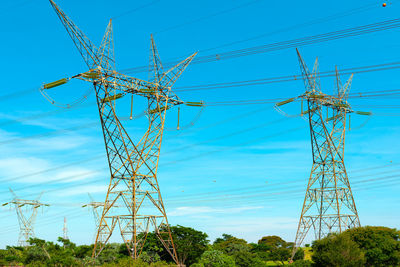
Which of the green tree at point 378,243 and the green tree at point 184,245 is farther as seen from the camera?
the green tree at point 184,245

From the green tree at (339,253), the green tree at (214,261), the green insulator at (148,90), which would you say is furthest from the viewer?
the green tree at (214,261)

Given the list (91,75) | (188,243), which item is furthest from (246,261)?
(91,75)

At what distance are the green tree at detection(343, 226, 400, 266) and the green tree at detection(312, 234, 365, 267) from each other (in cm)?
213

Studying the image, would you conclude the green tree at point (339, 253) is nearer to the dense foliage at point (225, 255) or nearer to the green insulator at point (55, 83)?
the dense foliage at point (225, 255)

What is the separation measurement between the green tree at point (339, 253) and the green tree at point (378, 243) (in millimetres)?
2133

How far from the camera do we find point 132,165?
147ft

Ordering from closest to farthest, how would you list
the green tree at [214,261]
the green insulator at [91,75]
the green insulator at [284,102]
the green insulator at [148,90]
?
the green insulator at [91,75] < the green insulator at [148,90] < the green insulator at [284,102] < the green tree at [214,261]

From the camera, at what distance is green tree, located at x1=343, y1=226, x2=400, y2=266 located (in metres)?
60.6

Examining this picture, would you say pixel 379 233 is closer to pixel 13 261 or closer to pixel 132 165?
pixel 132 165

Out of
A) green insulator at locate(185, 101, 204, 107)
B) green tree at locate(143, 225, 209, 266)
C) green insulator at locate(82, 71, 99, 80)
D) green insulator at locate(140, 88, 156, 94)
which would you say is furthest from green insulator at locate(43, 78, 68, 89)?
green tree at locate(143, 225, 209, 266)

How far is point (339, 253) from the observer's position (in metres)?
58.7

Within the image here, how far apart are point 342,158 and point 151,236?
40.8 meters

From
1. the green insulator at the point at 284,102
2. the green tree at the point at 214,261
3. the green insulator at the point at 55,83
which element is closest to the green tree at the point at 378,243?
the green tree at the point at 214,261

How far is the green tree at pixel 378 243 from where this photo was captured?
199 ft
